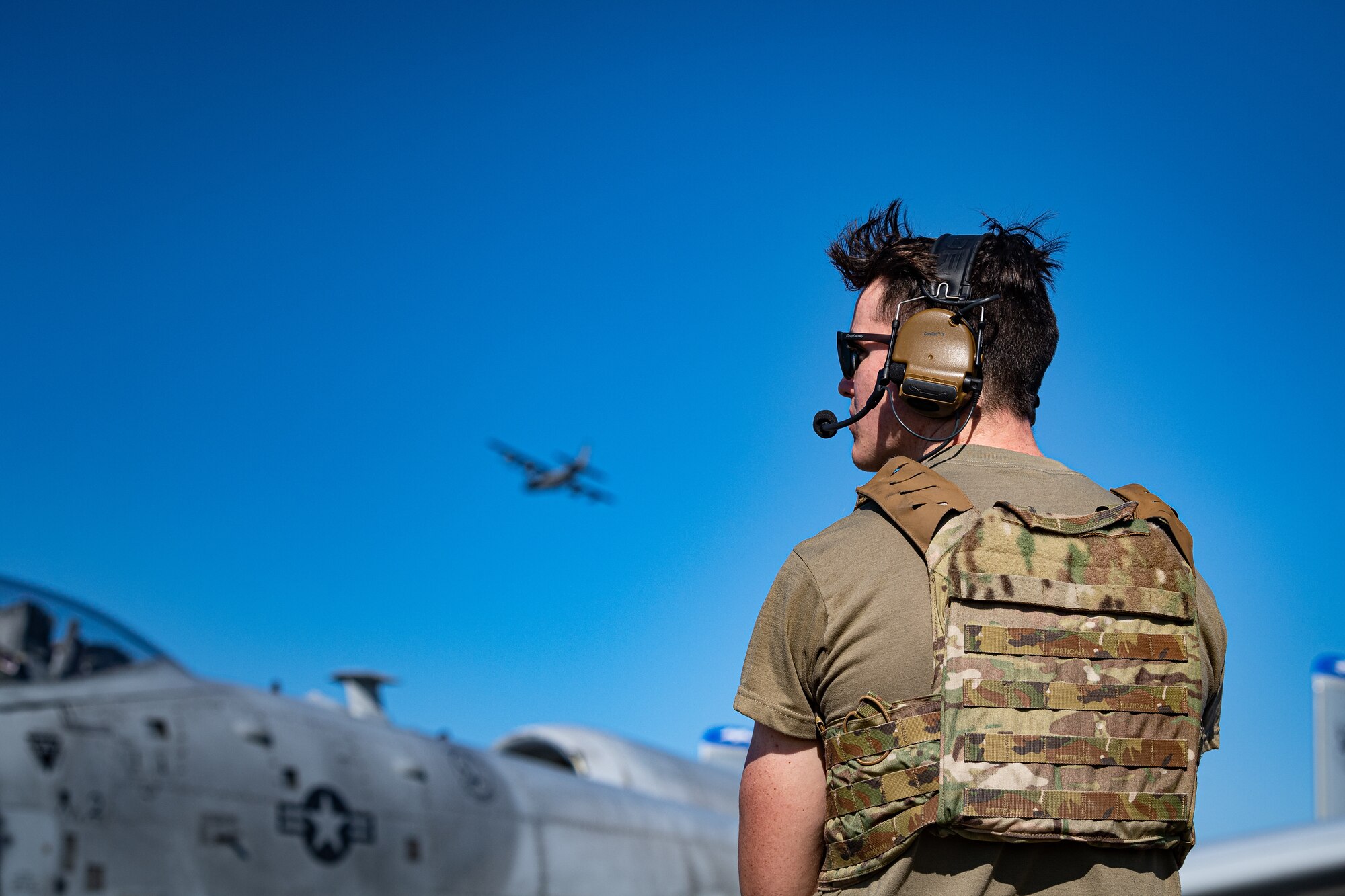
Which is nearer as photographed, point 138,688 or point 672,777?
point 138,688

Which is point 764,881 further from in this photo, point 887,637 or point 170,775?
point 170,775

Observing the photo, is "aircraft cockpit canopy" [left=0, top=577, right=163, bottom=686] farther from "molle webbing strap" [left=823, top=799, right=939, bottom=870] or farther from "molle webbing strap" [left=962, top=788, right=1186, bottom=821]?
"molle webbing strap" [left=962, top=788, right=1186, bottom=821]

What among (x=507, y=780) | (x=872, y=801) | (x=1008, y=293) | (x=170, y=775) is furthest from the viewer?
(x=507, y=780)

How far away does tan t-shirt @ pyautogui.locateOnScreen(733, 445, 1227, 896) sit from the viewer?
202cm

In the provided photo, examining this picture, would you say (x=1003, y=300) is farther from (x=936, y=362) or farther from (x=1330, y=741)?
(x=1330, y=741)

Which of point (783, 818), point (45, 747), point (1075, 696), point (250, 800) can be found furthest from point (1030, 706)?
point (250, 800)

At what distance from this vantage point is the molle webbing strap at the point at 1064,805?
1.97 meters

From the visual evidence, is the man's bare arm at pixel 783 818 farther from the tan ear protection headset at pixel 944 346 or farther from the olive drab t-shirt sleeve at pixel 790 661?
the tan ear protection headset at pixel 944 346

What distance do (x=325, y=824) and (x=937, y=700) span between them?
5.68 metres

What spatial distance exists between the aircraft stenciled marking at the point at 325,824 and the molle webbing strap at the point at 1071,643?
5.62 m

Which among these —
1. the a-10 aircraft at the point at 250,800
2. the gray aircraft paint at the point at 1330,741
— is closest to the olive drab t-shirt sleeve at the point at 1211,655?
the a-10 aircraft at the point at 250,800

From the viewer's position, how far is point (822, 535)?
2.21 metres

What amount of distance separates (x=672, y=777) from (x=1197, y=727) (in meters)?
9.92

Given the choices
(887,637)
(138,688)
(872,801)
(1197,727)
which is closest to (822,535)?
(887,637)
